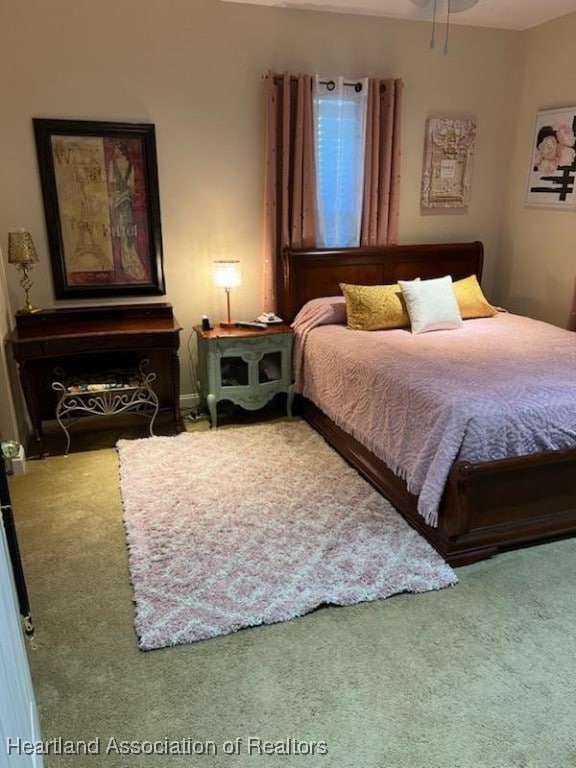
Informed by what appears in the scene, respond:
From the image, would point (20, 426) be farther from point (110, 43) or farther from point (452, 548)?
point (452, 548)

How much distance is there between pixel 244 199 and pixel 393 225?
3.74 ft

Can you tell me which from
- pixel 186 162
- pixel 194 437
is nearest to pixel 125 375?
pixel 194 437

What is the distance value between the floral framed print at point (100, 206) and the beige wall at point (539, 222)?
9.20 feet

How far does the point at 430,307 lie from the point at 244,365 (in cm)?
129

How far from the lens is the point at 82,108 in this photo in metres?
3.43

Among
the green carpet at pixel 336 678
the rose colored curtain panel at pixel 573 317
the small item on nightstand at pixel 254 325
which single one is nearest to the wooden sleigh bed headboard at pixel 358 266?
the small item on nightstand at pixel 254 325

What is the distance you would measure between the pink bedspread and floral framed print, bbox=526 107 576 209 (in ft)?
3.35

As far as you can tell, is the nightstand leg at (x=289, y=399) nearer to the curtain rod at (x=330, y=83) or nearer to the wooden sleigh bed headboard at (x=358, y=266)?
the wooden sleigh bed headboard at (x=358, y=266)

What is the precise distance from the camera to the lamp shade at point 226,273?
369cm

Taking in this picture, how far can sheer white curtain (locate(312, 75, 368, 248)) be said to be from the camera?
3811 mm

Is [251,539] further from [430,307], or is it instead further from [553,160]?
[553,160]

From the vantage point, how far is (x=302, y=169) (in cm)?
384

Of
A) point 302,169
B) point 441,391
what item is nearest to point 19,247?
point 302,169

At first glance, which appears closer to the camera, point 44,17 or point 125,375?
point 44,17
